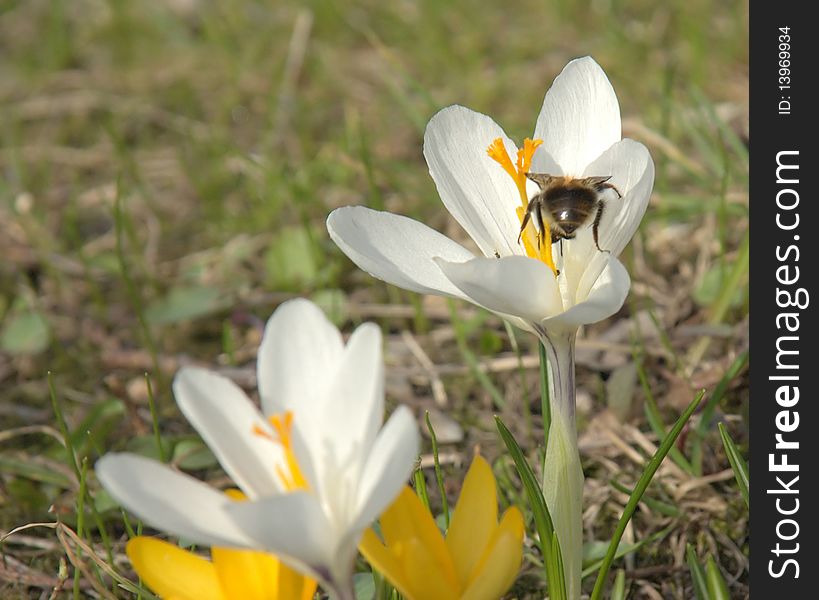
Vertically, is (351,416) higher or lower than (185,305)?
higher

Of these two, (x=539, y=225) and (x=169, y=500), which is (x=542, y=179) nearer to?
(x=539, y=225)

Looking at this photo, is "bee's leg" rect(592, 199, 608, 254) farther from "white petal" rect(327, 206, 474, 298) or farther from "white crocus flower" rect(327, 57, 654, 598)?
"white petal" rect(327, 206, 474, 298)

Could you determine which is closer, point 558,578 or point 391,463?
point 391,463

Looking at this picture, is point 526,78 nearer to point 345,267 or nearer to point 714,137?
point 714,137

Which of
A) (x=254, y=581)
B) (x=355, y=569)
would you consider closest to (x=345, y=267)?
(x=355, y=569)

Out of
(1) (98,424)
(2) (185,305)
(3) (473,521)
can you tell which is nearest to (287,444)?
(3) (473,521)
